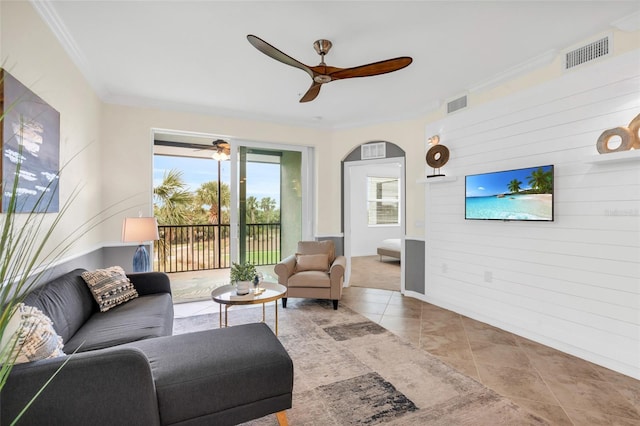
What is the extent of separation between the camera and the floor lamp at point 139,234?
357 cm

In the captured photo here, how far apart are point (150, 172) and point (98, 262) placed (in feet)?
4.25

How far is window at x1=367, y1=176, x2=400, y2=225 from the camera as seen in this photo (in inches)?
341

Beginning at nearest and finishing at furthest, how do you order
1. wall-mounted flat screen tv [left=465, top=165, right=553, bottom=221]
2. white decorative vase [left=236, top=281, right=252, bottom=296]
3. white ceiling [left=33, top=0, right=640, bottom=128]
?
white ceiling [left=33, top=0, right=640, bottom=128] < wall-mounted flat screen tv [left=465, top=165, right=553, bottom=221] < white decorative vase [left=236, top=281, right=252, bottom=296]

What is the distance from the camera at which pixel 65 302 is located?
2240mm

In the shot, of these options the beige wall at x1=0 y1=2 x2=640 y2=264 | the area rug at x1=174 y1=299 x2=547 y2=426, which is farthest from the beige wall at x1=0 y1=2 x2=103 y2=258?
the area rug at x1=174 y1=299 x2=547 y2=426

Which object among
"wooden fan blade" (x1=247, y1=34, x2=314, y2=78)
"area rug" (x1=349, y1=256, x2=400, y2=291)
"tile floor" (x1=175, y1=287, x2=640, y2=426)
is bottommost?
"tile floor" (x1=175, y1=287, x2=640, y2=426)

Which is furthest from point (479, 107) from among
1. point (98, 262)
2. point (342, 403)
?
point (98, 262)

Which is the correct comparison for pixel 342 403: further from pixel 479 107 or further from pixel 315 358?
pixel 479 107

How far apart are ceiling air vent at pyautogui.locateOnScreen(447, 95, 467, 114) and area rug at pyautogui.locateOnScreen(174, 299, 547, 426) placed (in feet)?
9.51

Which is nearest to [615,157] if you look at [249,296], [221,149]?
[249,296]

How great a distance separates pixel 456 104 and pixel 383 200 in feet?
16.0

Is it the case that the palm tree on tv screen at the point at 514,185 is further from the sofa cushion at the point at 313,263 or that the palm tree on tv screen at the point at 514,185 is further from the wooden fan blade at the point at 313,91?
the sofa cushion at the point at 313,263

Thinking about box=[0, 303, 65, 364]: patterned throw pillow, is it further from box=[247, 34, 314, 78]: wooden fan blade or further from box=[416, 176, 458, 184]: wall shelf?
box=[416, 176, 458, 184]: wall shelf

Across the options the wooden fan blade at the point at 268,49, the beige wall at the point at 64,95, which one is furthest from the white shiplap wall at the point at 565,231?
the beige wall at the point at 64,95
